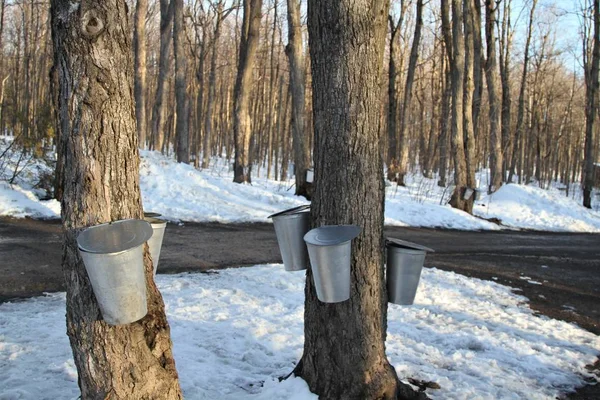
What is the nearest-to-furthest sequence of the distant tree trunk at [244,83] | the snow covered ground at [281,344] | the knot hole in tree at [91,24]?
1. the knot hole in tree at [91,24]
2. the snow covered ground at [281,344]
3. the distant tree trunk at [244,83]

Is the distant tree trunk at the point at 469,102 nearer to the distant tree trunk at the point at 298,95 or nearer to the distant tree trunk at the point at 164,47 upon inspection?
the distant tree trunk at the point at 298,95

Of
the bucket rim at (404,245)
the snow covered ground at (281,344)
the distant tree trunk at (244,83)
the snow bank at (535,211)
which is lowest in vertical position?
the snow covered ground at (281,344)

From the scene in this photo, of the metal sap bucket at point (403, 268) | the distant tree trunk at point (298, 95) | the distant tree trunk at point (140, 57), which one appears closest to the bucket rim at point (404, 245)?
the metal sap bucket at point (403, 268)

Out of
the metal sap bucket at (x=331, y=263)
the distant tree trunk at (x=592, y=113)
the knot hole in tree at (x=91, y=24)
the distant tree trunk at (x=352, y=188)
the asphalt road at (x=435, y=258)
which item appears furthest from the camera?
the distant tree trunk at (x=592, y=113)

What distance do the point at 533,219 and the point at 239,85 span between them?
10.2 m

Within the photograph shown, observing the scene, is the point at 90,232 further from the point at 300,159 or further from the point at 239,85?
the point at 239,85

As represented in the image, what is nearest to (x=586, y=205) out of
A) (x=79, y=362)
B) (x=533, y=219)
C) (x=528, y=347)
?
(x=533, y=219)

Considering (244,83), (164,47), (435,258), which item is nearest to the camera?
(435,258)

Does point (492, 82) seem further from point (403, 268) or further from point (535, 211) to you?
point (403, 268)

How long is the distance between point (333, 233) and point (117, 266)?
1283mm

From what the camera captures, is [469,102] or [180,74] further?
[180,74]

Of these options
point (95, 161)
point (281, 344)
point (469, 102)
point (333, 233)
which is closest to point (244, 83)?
point (469, 102)

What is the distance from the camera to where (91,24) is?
7.44ft

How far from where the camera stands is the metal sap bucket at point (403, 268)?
3.16m
